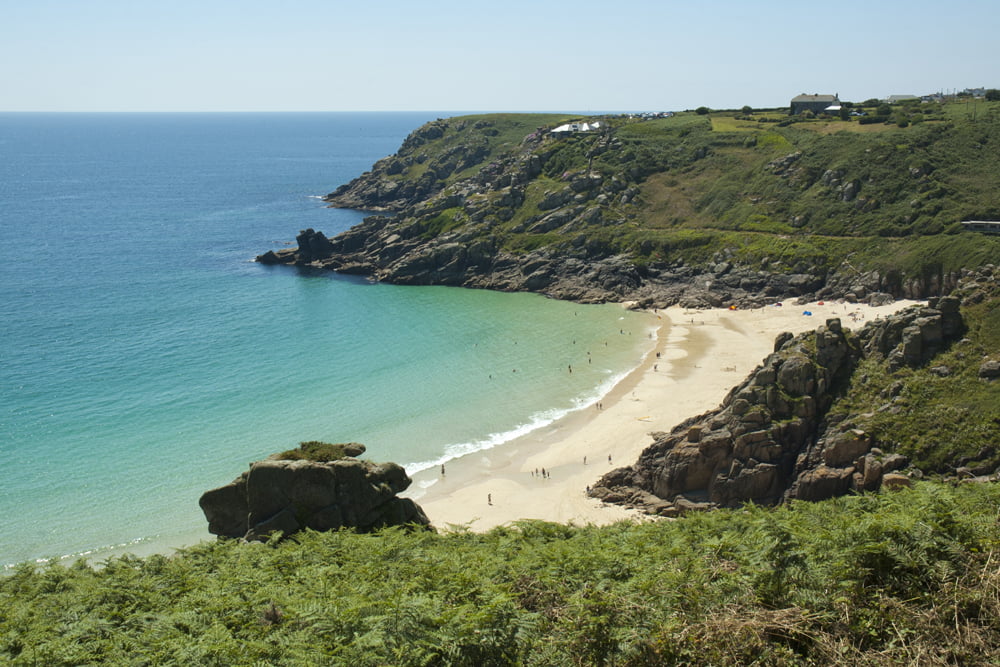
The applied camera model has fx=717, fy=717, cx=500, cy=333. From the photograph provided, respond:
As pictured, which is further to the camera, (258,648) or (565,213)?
(565,213)

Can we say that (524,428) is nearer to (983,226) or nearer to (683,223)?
(683,223)

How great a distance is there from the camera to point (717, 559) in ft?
59.5

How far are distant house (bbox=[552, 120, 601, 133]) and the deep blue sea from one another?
2008 inches

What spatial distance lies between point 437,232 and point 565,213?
19524mm

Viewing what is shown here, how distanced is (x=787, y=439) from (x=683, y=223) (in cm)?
6351

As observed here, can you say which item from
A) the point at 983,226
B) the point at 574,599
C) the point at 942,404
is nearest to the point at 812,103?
the point at 983,226

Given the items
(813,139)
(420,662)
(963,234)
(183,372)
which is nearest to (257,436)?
(183,372)

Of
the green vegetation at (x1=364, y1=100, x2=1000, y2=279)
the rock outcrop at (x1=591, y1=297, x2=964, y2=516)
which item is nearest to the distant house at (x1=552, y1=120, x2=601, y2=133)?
the green vegetation at (x1=364, y1=100, x2=1000, y2=279)

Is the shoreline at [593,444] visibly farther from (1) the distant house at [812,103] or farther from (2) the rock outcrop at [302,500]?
(1) the distant house at [812,103]

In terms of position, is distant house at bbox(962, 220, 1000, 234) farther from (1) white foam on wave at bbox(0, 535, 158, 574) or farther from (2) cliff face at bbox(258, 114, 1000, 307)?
(1) white foam on wave at bbox(0, 535, 158, 574)

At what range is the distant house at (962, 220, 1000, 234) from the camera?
244 ft

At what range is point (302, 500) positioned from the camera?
29891 mm

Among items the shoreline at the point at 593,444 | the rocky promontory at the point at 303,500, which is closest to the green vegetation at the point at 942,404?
the shoreline at the point at 593,444

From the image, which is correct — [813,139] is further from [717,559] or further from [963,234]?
[717,559]
